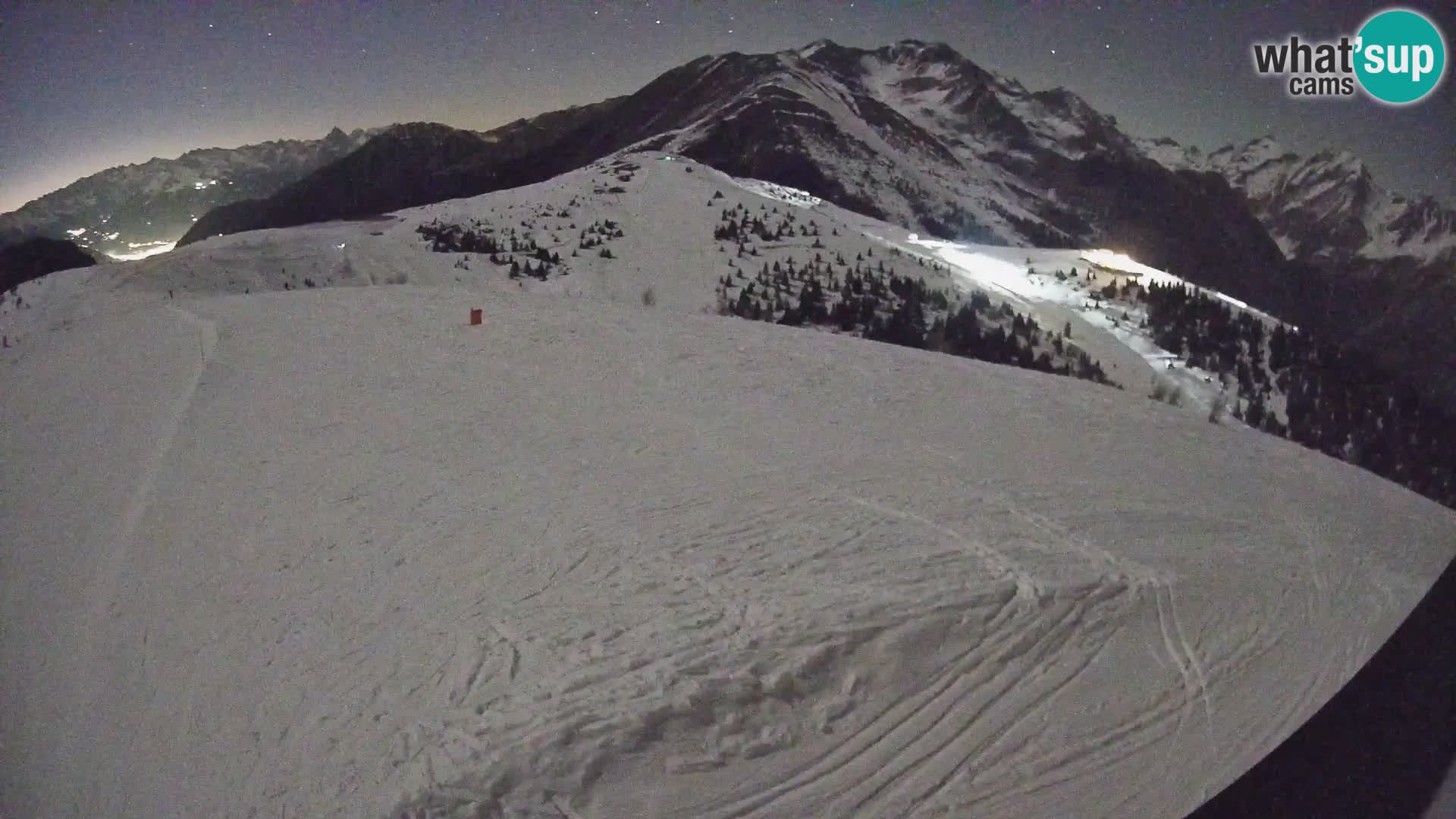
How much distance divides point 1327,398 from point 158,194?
10816mm

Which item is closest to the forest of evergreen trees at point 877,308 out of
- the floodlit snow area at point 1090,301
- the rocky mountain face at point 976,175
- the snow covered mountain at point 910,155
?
the floodlit snow area at point 1090,301

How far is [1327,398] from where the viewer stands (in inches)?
151

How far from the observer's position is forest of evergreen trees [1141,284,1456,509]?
124 inches

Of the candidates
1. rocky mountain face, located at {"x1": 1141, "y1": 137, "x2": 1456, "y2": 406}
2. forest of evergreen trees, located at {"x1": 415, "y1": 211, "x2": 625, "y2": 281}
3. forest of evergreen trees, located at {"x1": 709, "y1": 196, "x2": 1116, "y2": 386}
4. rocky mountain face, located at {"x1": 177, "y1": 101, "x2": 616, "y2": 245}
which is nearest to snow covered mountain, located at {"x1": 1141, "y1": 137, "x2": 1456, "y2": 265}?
rocky mountain face, located at {"x1": 1141, "y1": 137, "x2": 1456, "y2": 406}

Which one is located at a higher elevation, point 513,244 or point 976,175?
point 976,175

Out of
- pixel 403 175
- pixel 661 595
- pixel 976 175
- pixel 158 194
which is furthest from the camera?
pixel 976 175

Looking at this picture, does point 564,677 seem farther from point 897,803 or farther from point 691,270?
point 691,270

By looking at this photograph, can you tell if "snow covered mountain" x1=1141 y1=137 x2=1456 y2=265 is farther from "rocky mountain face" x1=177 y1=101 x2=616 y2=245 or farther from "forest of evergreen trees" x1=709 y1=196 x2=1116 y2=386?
"rocky mountain face" x1=177 y1=101 x2=616 y2=245

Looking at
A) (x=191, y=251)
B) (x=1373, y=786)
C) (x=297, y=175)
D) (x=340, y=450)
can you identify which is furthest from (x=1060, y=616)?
(x=191, y=251)

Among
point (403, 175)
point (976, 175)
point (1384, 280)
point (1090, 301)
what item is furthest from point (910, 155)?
point (1384, 280)

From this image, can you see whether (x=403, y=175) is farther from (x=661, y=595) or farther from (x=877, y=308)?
(x=661, y=595)

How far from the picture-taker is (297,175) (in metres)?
11.3

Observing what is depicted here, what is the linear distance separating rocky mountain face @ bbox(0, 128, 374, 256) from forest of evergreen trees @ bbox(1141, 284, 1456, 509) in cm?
843

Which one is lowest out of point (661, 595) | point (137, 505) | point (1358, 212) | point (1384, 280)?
point (661, 595)
